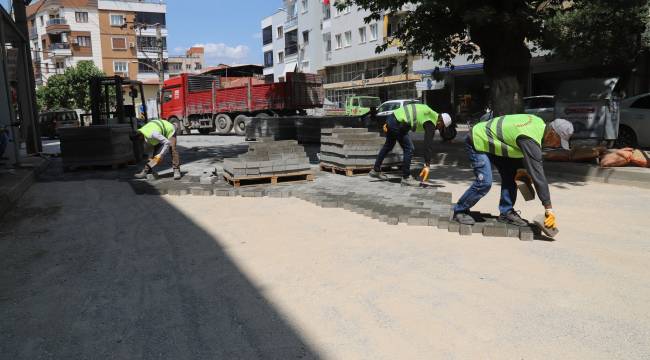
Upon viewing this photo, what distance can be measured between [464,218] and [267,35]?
192 feet

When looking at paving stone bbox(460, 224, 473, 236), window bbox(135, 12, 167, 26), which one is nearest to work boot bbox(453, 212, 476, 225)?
paving stone bbox(460, 224, 473, 236)

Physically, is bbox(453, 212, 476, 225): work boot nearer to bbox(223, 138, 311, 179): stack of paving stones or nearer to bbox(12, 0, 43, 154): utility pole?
bbox(223, 138, 311, 179): stack of paving stones

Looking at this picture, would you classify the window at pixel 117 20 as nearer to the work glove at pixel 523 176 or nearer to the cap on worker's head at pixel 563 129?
the work glove at pixel 523 176

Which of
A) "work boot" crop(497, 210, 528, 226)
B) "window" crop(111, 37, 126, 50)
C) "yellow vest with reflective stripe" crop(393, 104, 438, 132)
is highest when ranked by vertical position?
"window" crop(111, 37, 126, 50)

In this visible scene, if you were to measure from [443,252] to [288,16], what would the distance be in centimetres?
5396

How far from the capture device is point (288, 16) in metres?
55.6

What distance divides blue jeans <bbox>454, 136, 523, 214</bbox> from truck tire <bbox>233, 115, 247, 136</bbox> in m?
19.4

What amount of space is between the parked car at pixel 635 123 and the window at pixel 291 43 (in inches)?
1707

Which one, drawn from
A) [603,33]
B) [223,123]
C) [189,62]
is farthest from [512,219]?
[189,62]

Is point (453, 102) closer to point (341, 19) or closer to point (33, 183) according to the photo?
point (341, 19)

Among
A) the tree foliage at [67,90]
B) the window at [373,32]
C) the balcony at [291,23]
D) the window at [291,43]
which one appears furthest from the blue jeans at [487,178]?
→ the balcony at [291,23]

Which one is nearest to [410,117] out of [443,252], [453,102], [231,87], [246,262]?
[443,252]

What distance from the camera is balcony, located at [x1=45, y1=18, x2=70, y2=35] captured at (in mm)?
59469

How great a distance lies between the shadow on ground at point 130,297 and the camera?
3189 mm
